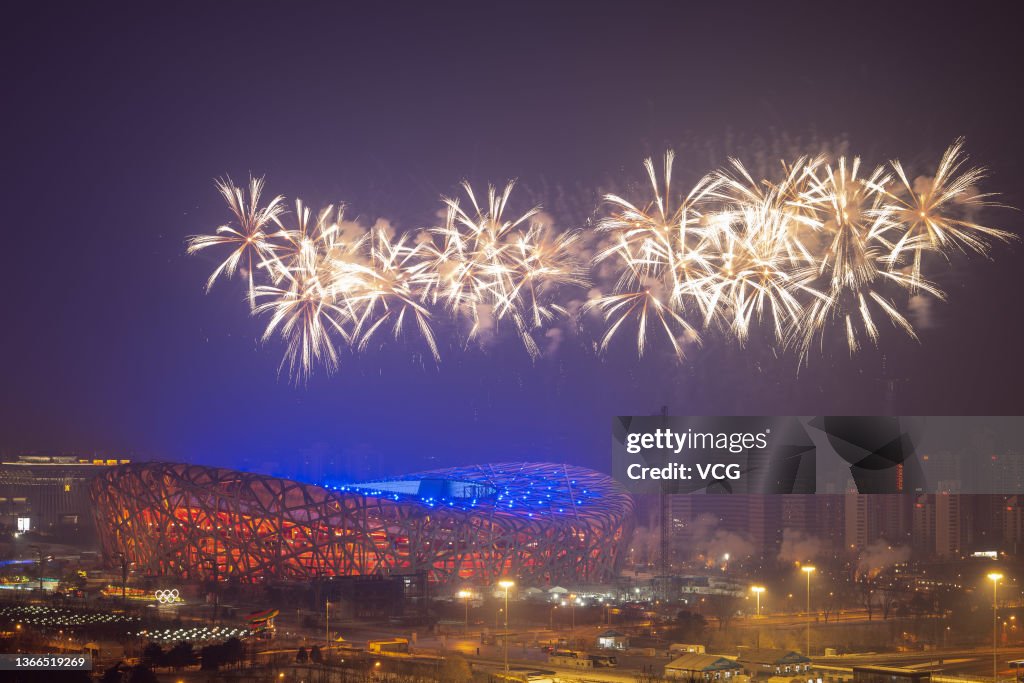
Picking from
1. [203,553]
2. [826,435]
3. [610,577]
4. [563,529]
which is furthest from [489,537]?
[826,435]

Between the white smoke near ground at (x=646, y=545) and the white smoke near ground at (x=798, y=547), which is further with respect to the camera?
the white smoke near ground at (x=646, y=545)

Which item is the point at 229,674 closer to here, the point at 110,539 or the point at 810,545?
the point at 110,539

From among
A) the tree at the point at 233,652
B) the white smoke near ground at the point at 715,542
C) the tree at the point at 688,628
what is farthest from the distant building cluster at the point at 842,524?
the tree at the point at 233,652

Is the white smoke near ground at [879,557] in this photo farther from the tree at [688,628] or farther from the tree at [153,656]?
the tree at [153,656]

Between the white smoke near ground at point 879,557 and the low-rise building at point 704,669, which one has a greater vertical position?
the white smoke near ground at point 879,557

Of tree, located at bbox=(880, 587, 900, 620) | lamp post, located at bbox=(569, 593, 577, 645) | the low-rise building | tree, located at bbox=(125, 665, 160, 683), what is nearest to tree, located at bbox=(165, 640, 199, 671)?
tree, located at bbox=(125, 665, 160, 683)

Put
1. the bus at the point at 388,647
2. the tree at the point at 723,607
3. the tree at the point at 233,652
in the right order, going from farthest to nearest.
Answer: the tree at the point at 723,607, the bus at the point at 388,647, the tree at the point at 233,652

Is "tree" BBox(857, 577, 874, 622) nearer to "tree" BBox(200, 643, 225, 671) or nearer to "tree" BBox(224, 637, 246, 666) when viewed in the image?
"tree" BBox(224, 637, 246, 666)
